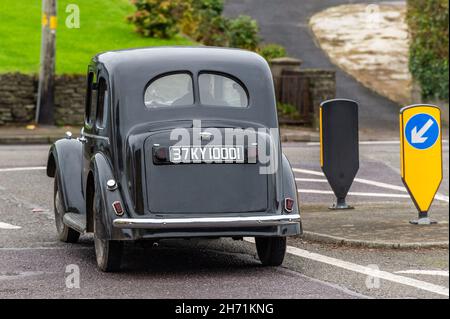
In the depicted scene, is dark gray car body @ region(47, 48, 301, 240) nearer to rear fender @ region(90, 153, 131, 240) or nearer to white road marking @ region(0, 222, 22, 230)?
rear fender @ region(90, 153, 131, 240)

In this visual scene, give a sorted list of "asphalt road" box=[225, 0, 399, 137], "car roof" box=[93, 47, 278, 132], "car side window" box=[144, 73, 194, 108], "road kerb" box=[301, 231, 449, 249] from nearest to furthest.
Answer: "car roof" box=[93, 47, 278, 132]
"car side window" box=[144, 73, 194, 108]
"road kerb" box=[301, 231, 449, 249]
"asphalt road" box=[225, 0, 399, 137]

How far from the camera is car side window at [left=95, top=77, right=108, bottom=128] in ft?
37.0

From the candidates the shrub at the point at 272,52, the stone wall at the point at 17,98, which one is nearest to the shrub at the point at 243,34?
the shrub at the point at 272,52

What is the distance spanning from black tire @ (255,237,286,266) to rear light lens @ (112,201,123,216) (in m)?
1.37

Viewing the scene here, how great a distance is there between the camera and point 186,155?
1027 centimetres

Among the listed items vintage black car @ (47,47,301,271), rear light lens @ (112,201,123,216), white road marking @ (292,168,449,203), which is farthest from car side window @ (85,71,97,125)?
white road marking @ (292,168,449,203)

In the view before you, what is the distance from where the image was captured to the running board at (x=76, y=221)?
11.4 meters

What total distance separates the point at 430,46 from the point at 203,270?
25.3m

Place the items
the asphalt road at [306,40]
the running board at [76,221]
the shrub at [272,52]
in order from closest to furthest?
the running board at [76,221] < the asphalt road at [306,40] < the shrub at [272,52]

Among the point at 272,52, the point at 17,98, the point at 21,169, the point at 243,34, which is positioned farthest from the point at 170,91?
the point at 243,34

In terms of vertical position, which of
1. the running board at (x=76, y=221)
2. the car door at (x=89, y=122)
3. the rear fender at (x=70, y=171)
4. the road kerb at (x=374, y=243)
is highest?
the car door at (x=89, y=122)

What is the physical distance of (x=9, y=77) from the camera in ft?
101

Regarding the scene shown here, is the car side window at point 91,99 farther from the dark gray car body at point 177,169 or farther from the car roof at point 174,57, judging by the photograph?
the car roof at point 174,57
